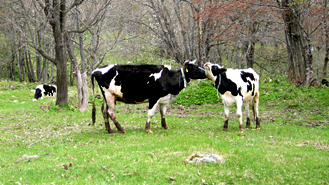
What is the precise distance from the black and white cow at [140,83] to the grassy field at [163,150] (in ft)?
3.98

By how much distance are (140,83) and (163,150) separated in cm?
411

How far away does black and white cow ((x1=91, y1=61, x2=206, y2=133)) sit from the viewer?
42.7ft

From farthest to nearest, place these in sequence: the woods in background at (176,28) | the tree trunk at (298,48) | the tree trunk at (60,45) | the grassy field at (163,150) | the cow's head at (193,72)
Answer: the tree trunk at (298,48) < the woods in background at (176,28) < the tree trunk at (60,45) < the cow's head at (193,72) < the grassy field at (163,150)

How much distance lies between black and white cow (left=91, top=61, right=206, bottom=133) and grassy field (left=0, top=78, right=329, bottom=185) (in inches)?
47.7

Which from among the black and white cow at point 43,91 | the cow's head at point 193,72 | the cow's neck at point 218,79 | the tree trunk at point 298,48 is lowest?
the black and white cow at point 43,91

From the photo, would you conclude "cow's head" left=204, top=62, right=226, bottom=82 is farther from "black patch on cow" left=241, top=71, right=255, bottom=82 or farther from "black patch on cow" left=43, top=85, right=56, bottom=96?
"black patch on cow" left=43, top=85, right=56, bottom=96

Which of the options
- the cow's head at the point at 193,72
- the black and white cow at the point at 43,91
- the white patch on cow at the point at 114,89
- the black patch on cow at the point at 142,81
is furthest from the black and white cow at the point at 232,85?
the black and white cow at the point at 43,91

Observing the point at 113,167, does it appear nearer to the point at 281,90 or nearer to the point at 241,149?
the point at 241,149

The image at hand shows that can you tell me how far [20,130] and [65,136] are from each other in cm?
294

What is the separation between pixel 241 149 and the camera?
9.77 m

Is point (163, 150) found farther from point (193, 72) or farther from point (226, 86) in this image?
point (193, 72)

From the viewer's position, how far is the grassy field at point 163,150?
25.5 feet

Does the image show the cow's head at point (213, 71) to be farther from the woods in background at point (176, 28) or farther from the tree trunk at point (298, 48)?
the tree trunk at point (298, 48)

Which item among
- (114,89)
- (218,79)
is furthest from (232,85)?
(114,89)
